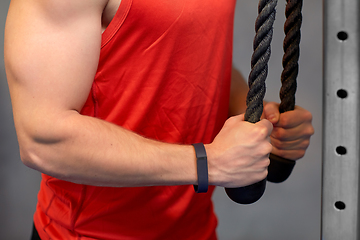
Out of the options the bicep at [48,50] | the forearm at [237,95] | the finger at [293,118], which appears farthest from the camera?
the forearm at [237,95]

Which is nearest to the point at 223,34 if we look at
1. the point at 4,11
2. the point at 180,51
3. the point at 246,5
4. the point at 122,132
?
the point at 180,51

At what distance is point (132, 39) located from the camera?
1.54 feet

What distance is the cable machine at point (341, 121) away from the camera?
408mm

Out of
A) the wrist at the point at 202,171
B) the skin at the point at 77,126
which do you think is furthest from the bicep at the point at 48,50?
the wrist at the point at 202,171

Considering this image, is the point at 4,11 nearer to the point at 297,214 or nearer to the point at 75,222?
the point at 75,222

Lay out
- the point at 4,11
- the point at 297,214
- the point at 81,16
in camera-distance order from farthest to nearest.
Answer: the point at 297,214
the point at 4,11
the point at 81,16

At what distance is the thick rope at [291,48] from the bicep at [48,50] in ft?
0.93

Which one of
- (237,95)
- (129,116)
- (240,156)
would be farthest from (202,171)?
(237,95)

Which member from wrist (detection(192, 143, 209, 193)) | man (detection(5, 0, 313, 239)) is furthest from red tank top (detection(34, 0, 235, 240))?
wrist (detection(192, 143, 209, 193))

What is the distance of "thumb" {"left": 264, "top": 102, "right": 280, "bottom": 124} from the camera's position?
57 cm

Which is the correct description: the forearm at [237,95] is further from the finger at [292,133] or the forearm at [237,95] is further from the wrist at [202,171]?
the wrist at [202,171]

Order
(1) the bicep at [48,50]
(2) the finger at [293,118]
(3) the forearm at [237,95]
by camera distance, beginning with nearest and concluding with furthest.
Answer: (1) the bicep at [48,50] < (2) the finger at [293,118] < (3) the forearm at [237,95]

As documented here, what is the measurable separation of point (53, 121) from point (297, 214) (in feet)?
4.10

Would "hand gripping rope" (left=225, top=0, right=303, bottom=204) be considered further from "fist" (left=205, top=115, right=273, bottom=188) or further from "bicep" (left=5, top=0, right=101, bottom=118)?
"bicep" (left=5, top=0, right=101, bottom=118)
